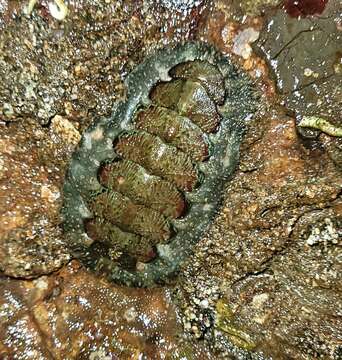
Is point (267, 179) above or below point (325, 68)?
below

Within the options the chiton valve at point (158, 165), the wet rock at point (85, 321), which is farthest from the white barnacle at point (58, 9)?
the wet rock at point (85, 321)

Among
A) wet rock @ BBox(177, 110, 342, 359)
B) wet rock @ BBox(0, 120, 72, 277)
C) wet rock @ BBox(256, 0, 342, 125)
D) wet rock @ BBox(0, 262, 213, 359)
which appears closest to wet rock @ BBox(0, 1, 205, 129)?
wet rock @ BBox(0, 120, 72, 277)

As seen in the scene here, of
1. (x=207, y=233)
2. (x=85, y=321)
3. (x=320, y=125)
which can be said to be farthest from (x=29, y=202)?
(x=320, y=125)

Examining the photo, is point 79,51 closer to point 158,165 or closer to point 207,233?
point 158,165

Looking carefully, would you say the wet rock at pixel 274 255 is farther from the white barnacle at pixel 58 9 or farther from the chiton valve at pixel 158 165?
the white barnacle at pixel 58 9

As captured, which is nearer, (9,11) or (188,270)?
(9,11)

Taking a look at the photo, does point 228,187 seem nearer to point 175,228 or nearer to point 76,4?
→ point 175,228

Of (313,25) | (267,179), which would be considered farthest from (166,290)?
(313,25)

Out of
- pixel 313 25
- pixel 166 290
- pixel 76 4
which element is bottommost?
pixel 166 290
